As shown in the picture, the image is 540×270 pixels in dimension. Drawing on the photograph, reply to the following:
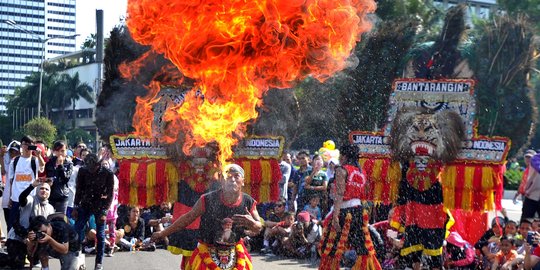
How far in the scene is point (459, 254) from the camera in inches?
444

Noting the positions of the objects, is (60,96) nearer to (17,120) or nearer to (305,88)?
(17,120)

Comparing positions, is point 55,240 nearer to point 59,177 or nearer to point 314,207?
point 59,177

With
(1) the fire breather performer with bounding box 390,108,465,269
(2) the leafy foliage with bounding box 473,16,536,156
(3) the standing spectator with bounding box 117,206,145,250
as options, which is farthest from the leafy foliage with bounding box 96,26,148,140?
(2) the leafy foliage with bounding box 473,16,536,156

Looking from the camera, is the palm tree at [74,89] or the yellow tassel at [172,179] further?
the palm tree at [74,89]

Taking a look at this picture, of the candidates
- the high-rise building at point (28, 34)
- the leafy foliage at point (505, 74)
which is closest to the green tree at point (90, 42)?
the high-rise building at point (28, 34)

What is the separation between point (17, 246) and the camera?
1173 centimetres

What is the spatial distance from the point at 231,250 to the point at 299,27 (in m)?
3.70

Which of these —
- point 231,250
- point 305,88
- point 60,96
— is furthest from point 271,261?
point 60,96

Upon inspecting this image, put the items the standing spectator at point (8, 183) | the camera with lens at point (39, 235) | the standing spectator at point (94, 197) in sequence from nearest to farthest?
the camera with lens at point (39, 235) < the standing spectator at point (94, 197) < the standing spectator at point (8, 183)

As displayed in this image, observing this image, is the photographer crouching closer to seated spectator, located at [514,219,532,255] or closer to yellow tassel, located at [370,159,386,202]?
yellow tassel, located at [370,159,386,202]

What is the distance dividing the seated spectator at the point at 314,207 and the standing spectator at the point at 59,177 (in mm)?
3884

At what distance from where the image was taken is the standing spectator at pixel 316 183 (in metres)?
14.3

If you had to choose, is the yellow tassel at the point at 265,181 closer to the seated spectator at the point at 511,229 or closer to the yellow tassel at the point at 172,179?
the yellow tassel at the point at 172,179

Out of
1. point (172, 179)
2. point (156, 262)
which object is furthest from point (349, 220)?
point (156, 262)
